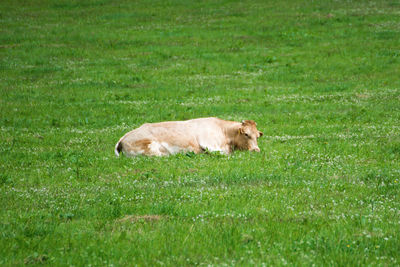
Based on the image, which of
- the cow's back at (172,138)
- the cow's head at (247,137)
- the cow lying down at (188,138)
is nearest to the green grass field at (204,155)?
the cow's head at (247,137)

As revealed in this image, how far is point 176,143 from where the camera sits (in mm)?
14531

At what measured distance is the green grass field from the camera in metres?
6.98

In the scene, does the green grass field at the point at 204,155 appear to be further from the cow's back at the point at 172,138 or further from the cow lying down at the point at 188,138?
the cow's back at the point at 172,138

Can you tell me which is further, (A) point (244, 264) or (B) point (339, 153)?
(B) point (339, 153)

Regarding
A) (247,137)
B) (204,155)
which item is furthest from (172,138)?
(247,137)

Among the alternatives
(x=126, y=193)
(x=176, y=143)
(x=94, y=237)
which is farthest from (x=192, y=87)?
(x=94, y=237)

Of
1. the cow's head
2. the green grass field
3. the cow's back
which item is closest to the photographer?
the green grass field

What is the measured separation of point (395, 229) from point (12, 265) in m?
5.57

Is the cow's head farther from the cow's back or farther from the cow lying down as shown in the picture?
the cow's back

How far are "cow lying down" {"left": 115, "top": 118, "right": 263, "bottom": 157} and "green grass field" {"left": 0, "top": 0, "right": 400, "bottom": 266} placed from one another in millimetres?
671

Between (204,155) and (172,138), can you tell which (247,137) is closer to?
(204,155)

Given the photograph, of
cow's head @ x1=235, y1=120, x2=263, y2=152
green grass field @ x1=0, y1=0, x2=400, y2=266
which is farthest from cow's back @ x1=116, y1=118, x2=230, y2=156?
green grass field @ x1=0, y1=0, x2=400, y2=266

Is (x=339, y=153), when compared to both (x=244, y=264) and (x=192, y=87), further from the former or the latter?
(x=192, y=87)

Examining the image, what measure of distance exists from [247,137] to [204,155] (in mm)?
1675
